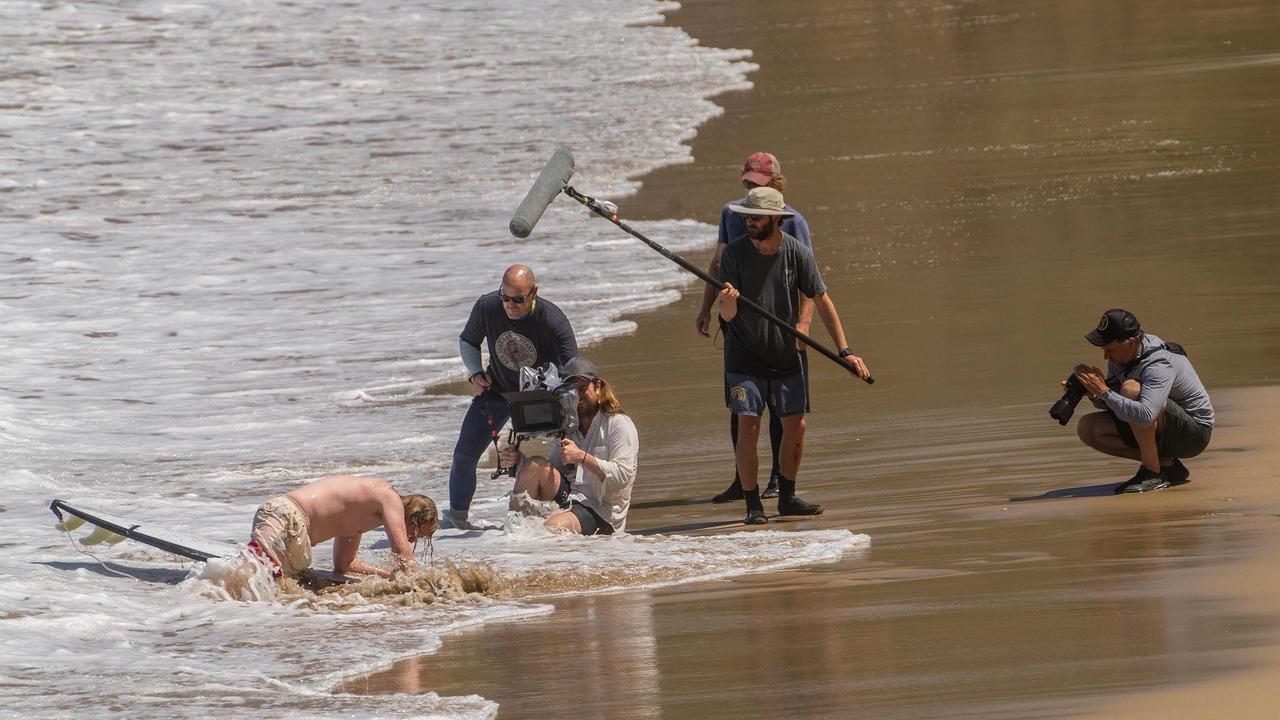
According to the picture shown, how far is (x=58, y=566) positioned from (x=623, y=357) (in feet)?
15.5

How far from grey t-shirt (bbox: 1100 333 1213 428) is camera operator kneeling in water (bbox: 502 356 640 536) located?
6.96 ft

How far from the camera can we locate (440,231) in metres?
17.6

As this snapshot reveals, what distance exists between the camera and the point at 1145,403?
7.76 meters

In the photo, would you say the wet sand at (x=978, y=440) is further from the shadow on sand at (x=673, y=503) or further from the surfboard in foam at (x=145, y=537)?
the surfboard in foam at (x=145, y=537)

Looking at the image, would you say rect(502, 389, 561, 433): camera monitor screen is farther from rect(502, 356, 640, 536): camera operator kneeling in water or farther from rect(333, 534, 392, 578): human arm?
rect(333, 534, 392, 578): human arm

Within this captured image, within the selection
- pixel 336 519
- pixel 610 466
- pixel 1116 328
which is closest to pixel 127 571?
pixel 336 519

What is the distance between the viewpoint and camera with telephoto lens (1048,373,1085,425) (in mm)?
7809

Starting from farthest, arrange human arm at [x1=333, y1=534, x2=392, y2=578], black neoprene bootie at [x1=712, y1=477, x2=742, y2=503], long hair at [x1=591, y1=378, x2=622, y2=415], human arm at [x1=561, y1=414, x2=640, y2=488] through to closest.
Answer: black neoprene bootie at [x1=712, y1=477, x2=742, y2=503], long hair at [x1=591, y1=378, x2=622, y2=415], human arm at [x1=561, y1=414, x2=640, y2=488], human arm at [x1=333, y1=534, x2=392, y2=578]

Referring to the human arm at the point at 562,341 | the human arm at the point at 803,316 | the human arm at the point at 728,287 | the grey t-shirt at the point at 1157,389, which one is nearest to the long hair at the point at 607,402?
the human arm at the point at 562,341

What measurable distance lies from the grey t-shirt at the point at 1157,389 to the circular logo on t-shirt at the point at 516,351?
258 cm

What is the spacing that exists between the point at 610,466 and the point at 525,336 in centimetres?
83

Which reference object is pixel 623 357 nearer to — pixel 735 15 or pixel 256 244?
pixel 256 244

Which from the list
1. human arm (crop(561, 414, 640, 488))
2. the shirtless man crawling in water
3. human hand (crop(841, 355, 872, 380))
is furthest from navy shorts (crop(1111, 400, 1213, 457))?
the shirtless man crawling in water

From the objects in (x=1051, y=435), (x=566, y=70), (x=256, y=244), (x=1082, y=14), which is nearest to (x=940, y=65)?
(x=1082, y=14)
